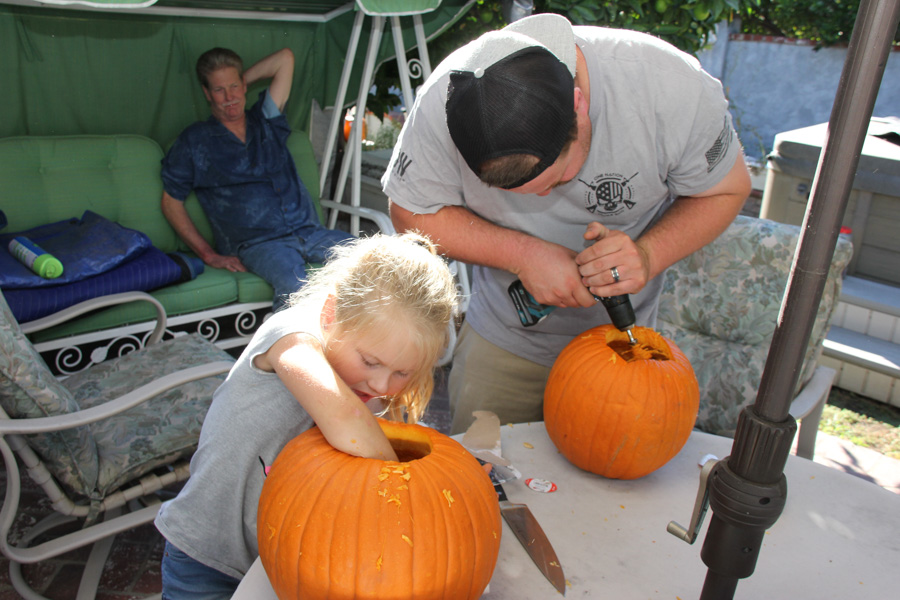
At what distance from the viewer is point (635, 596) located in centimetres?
103

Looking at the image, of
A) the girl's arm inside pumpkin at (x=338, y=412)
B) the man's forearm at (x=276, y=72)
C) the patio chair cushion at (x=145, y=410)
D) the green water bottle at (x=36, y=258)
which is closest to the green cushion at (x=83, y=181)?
the green water bottle at (x=36, y=258)

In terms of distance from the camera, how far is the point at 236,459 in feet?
3.92

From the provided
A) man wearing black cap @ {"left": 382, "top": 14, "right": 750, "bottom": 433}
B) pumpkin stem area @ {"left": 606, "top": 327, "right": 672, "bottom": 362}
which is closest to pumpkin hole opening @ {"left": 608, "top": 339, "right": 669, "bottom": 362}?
pumpkin stem area @ {"left": 606, "top": 327, "right": 672, "bottom": 362}

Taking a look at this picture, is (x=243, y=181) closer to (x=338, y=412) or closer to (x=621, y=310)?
(x=621, y=310)

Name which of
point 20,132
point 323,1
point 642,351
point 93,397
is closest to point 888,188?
point 642,351

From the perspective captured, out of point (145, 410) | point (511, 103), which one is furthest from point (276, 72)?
point (511, 103)

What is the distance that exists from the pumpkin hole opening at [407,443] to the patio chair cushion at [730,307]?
1.54 meters

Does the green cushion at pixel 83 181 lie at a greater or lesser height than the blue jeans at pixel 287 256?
greater

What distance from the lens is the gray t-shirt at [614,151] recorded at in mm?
1451

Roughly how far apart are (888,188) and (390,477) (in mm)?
3934

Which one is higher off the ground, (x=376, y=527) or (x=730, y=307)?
(x=376, y=527)

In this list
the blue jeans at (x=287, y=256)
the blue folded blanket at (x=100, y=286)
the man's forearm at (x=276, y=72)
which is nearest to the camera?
the blue folded blanket at (x=100, y=286)

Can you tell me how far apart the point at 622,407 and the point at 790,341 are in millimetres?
732

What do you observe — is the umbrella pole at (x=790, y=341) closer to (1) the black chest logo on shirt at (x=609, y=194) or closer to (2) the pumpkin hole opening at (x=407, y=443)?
(2) the pumpkin hole opening at (x=407, y=443)
